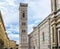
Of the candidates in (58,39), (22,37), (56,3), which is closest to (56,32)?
(58,39)

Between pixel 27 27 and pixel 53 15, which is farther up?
pixel 53 15

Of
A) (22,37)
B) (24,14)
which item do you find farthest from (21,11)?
(22,37)

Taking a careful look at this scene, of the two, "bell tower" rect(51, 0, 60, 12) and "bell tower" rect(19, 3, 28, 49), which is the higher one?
"bell tower" rect(51, 0, 60, 12)

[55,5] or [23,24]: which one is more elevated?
[55,5]

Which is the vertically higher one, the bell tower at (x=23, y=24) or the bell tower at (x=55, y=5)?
the bell tower at (x=55, y=5)

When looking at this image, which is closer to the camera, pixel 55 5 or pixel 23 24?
pixel 55 5

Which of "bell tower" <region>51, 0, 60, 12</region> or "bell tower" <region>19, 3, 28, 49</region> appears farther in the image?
"bell tower" <region>19, 3, 28, 49</region>

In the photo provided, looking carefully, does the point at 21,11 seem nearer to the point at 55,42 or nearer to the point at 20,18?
the point at 20,18

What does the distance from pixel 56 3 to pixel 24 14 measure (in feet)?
181

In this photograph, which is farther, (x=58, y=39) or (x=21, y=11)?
(x=21, y=11)

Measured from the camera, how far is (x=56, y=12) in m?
17.4

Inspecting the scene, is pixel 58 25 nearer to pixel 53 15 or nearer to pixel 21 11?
pixel 53 15

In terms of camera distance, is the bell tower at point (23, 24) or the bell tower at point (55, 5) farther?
the bell tower at point (23, 24)

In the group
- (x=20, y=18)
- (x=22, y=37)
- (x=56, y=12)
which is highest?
(x=56, y=12)
